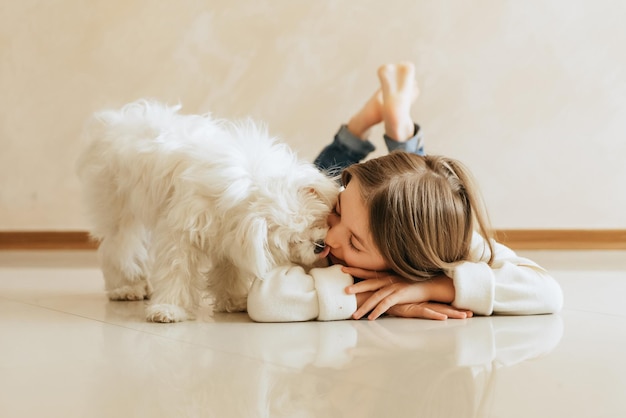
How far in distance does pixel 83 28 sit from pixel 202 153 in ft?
6.15

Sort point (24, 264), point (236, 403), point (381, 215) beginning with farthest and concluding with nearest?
point (24, 264)
point (381, 215)
point (236, 403)

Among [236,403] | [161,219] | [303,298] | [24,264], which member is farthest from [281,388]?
[24,264]

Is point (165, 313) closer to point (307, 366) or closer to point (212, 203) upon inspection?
point (212, 203)

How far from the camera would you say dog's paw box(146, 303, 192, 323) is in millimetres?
1398

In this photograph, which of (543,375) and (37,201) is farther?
(37,201)

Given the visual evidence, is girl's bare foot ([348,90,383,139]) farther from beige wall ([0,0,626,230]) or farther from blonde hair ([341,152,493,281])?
blonde hair ([341,152,493,281])

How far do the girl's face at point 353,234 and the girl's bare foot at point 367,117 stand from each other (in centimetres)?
97

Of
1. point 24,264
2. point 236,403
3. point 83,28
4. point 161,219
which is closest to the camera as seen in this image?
point 236,403

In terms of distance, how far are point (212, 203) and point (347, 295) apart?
0.30 m

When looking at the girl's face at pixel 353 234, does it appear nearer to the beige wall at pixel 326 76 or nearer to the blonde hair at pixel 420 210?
the blonde hair at pixel 420 210

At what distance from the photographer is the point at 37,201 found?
3129 millimetres

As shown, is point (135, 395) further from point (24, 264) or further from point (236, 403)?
point (24, 264)

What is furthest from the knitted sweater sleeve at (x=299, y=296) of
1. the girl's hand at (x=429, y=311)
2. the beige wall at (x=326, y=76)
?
the beige wall at (x=326, y=76)

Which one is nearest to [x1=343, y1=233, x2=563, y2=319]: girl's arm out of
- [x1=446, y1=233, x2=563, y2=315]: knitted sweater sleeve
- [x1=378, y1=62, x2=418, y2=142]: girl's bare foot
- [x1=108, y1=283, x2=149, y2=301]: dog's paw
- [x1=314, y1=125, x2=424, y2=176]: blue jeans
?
[x1=446, y1=233, x2=563, y2=315]: knitted sweater sleeve
